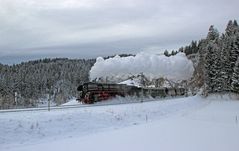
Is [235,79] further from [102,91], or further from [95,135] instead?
[95,135]

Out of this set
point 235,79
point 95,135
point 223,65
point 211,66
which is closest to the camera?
point 95,135

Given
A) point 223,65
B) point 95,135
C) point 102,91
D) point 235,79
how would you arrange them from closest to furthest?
1. point 95,135
2. point 102,91
3. point 235,79
4. point 223,65

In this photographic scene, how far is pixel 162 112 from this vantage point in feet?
129

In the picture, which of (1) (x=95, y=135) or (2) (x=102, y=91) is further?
(2) (x=102, y=91)

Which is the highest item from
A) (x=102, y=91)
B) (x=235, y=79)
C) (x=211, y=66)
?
(x=211, y=66)

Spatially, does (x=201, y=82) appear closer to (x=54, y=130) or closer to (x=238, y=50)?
(x=238, y=50)

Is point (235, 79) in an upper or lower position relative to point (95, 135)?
upper

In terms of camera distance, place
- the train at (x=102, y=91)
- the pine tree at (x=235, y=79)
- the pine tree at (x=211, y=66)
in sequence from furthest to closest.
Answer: the pine tree at (x=211, y=66), the pine tree at (x=235, y=79), the train at (x=102, y=91)

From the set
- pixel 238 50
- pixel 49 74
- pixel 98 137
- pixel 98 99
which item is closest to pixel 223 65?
pixel 238 50

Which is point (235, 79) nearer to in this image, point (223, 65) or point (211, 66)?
point (223, 65)

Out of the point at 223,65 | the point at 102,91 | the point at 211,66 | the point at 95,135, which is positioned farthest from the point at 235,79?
the point at 95,135

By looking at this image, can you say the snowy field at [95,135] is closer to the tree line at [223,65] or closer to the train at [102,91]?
the train at [102,91]

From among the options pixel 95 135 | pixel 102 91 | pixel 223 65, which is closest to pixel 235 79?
pixel 223 65

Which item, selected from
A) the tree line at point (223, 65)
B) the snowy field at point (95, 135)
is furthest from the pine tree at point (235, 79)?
the snowy field at point (95, 135)
